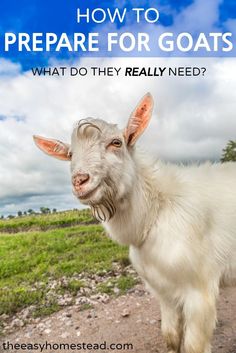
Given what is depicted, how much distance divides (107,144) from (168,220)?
1.18 metres

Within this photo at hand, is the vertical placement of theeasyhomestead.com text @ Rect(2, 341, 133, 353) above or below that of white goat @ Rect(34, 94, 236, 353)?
below

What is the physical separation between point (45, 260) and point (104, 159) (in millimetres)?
7298

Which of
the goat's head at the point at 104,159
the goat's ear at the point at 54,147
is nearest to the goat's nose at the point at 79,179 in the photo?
the goat's head at the point at 104,159

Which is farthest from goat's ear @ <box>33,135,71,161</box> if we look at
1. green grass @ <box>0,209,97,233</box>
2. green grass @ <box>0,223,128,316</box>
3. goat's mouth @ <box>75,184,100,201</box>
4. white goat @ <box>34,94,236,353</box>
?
green grass @ <box>0,209,97,233</box>

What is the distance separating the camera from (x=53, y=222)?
14.1m

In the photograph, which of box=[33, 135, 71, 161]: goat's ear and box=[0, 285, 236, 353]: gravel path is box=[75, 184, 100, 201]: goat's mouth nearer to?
box=[33, 135, 71, 161]: goat's ear

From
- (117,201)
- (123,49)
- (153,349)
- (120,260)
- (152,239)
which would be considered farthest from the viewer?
(120,260)

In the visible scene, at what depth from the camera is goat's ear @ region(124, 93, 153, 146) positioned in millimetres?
4430

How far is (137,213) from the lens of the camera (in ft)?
15.5

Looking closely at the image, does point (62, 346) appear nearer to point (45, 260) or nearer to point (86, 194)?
point (86, 194)

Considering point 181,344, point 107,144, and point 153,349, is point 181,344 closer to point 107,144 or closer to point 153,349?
point 153,349

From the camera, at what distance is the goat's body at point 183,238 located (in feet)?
15.6

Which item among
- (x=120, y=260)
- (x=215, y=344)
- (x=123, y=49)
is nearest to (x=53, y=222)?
(x=120, y=260)

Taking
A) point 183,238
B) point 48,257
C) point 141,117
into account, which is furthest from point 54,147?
point 48,257
